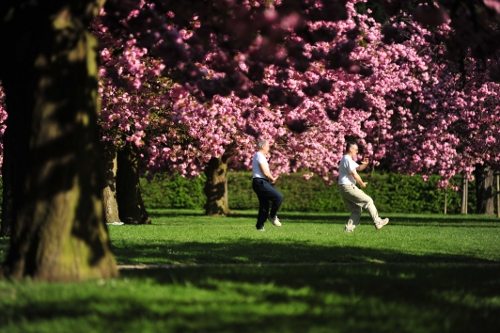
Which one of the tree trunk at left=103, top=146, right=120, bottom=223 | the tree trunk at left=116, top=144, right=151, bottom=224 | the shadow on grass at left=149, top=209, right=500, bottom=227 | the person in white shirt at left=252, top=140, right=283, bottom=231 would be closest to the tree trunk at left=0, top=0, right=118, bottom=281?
the person in white shirt at left=252, top=140, right=283, bottom=231

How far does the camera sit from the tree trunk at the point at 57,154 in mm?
9547

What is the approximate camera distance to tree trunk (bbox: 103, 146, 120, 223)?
1185 inches

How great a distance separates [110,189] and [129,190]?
63.2 inches

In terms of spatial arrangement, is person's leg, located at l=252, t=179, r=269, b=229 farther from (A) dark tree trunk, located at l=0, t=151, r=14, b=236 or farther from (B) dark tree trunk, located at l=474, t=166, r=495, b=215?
(B) dark tree trunk, located at l=474, t=166, r=495, b=215

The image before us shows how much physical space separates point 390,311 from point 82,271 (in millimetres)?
2948

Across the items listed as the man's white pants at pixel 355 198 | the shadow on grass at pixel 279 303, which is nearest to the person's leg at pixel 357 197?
the man's white pants at pixel 355 198

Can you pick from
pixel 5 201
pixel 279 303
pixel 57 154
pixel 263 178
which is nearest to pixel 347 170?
pixel 263 178

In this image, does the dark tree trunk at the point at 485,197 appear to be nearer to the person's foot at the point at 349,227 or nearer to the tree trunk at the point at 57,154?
the person's foot at the point at 349,227

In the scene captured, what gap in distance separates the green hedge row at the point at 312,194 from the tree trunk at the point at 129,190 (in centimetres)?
1503

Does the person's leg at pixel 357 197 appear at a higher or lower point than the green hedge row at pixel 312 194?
lower

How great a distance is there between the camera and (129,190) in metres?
32.0

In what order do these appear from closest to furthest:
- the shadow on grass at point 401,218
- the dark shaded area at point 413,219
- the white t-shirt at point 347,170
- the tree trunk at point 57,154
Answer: the tree trunk at point 57,154, the white t-shirt at point 347,170, the dark shaded area at point 413,219, the shadow on grass at point 401,218

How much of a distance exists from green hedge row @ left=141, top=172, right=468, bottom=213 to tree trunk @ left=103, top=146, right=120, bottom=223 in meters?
16.5

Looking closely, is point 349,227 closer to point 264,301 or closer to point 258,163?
point 258,163
